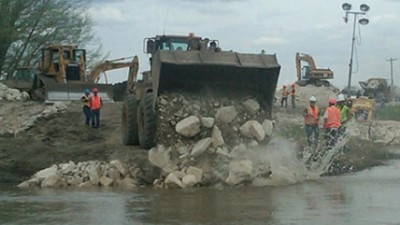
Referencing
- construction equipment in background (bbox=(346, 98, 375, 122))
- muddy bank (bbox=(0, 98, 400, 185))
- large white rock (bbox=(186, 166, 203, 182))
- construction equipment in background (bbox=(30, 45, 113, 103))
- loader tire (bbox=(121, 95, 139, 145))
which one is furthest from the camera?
construction equipment in background (bbox=(346, 98, 375, 122))

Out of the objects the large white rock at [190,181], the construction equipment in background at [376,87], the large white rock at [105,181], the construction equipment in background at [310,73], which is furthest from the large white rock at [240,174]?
the construction equipment in background at [376,87]

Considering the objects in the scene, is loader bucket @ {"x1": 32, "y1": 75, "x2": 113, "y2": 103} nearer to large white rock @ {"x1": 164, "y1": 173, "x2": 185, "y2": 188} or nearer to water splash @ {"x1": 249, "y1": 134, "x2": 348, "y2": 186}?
water splash @ {"x1": 249, "y1": 134, "x2": 348, "y2": 186}

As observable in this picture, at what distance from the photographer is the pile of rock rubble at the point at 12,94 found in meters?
33.2

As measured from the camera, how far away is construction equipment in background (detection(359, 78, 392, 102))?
69.2 meters

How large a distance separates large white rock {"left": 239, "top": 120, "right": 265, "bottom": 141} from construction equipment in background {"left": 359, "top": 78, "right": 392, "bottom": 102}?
53415mm

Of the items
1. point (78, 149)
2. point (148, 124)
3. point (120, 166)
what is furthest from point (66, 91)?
point (120, 166)

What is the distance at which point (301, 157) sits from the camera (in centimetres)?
1886

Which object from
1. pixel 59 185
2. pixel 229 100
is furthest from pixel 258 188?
pixel 59 185

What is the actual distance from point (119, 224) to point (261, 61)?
7.19 metres

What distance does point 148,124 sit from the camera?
1745cm

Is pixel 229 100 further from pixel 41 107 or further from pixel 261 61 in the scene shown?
pixel 41 107

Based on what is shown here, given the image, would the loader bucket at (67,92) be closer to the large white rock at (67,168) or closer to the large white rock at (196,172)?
the large white rock at (67,168)

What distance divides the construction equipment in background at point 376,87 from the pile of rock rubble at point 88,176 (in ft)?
177

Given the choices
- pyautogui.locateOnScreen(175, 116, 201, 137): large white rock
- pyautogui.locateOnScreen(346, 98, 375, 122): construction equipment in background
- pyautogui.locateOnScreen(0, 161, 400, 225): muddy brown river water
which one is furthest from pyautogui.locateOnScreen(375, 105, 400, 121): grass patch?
pyautogui.locateOnScreen(175, 116, 201, 137): large white rock
